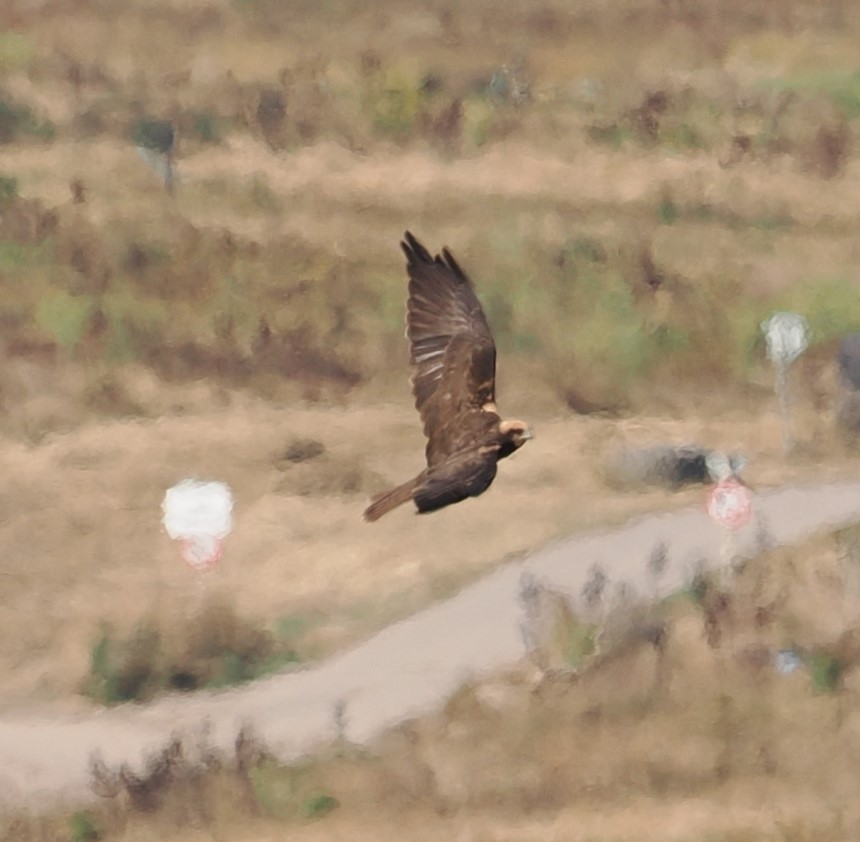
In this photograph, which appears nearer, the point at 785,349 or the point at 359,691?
the point at 359,691

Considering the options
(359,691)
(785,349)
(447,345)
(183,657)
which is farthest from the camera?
(785,349)

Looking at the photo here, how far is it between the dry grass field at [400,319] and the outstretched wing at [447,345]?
315 cm

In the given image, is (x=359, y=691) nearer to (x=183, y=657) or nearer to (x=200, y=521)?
(x=183, y=657)

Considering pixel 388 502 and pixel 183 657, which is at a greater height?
pixel 183 657

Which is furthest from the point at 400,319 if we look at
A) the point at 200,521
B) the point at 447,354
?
the point at 447,354

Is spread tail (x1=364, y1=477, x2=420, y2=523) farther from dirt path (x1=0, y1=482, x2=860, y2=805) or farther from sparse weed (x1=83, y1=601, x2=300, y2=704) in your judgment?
sparse weed (x1=83, y1=601, x2=300, y2=704)

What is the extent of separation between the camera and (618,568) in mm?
17203

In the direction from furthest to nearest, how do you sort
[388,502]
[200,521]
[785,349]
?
[785,349] → [200,521] → [388,502]

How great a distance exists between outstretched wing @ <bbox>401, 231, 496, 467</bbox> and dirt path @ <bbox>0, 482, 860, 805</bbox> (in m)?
3.54

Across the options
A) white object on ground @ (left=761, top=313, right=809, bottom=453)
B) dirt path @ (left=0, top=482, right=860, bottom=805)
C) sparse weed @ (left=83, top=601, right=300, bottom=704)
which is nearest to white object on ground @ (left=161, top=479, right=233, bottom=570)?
sparse weed @ (left=83, top=601, right=300, bottom=704)

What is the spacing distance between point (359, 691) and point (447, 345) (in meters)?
4.42

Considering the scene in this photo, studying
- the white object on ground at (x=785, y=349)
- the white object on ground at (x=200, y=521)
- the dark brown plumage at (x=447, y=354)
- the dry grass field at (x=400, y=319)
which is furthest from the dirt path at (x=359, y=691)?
the white object on ground at (x=785, y=349)

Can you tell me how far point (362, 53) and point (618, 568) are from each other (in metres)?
18.7

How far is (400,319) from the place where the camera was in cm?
2456
